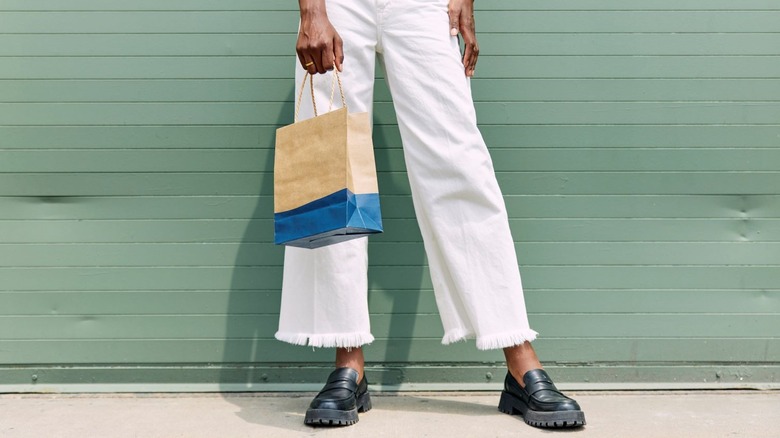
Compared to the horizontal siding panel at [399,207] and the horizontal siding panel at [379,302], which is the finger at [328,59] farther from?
the horizontal siding panel at [379,302]

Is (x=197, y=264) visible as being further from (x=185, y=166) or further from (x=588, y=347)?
(x=588, y=347)

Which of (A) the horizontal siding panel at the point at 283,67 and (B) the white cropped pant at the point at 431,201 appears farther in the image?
(A) the horizontal siding panel at the point at 283,67

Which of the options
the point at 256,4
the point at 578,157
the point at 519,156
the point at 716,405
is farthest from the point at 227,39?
the point at 716,405

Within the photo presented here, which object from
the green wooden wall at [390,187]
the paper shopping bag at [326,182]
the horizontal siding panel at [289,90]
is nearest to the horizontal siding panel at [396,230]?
the green wooden wall at [390,187]

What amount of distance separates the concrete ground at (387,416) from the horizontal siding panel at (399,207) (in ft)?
2.14

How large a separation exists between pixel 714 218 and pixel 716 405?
2.30 feet

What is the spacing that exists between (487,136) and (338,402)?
1184 millimetres

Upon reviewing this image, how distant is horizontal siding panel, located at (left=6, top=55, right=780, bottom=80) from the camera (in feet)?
11.1

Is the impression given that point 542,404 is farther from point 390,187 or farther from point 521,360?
point 390,187

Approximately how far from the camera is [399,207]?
3389mm

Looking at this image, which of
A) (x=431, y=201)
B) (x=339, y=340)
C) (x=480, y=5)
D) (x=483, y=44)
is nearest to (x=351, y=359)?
(x=339, y=340)

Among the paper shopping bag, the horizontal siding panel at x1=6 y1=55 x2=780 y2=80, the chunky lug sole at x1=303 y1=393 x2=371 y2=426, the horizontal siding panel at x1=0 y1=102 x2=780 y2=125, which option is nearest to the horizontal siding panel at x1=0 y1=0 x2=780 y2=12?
the horizontal siding panel at x1=6 y1=55 x2=780 y2=80

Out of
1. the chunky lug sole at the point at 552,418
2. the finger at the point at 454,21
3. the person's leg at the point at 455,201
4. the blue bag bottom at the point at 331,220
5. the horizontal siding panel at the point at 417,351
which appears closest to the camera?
the blue bag bottom at the point at 331,220

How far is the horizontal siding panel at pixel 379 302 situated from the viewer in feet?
11.1
